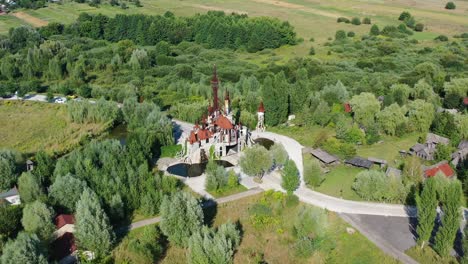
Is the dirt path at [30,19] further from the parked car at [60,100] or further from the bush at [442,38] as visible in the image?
the bush at [442,38]

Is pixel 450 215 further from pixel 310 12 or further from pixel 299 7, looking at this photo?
pixel 299 7

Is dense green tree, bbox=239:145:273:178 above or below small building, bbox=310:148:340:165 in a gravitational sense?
above

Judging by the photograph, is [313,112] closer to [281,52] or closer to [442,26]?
[281,52]

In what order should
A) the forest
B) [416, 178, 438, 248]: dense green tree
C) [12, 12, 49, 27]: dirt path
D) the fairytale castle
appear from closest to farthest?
[416, 178, 438, 248]: dense green tree < the forest < the fairytale castle < [12, 12, 49, 27]: dirt path

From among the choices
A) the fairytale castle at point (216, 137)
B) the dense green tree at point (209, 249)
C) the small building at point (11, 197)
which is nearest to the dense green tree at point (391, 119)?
the fairytale castle at point (216, 137)

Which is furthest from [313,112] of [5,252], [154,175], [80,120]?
[5,252]

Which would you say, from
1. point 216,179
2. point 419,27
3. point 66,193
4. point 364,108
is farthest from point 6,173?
point 419,27

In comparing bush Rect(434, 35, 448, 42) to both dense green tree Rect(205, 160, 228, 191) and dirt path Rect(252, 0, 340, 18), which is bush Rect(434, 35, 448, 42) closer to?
dirt path Rect(252, 0, 340, 18)

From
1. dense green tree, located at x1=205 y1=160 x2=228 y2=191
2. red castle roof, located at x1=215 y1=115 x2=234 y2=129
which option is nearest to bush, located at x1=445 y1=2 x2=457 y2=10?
red castle roof, located at x1=215 y1=115 x2=234 y2=129
